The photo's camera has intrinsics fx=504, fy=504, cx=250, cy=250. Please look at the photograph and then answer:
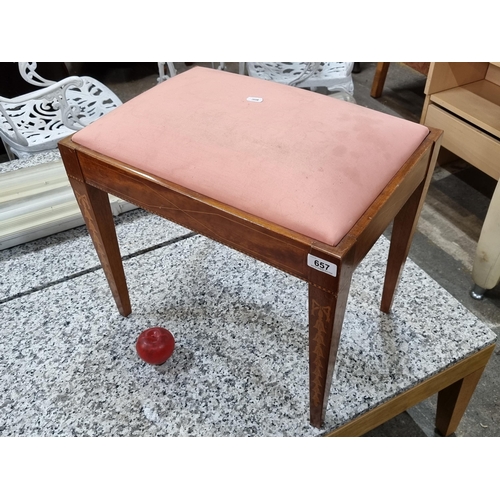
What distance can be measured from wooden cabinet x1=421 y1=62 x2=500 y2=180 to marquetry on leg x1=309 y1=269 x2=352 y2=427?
100cm

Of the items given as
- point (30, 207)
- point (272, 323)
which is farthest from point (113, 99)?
point (272, 323)

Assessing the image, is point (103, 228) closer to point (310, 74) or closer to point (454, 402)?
point (454, 402)

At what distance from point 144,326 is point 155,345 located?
0.12 metres

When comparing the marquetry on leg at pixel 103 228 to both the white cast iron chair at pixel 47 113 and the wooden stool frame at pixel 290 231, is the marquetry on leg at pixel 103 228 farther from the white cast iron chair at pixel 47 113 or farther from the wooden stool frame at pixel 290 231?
the white cast iron chair at pixel 47 113

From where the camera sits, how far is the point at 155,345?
884mm

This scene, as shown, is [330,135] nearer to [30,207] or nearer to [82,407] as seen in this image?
[82,407]

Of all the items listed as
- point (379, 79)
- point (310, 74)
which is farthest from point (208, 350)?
point (379, 79)

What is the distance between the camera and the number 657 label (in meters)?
0.57

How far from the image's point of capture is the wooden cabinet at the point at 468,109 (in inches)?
56.9

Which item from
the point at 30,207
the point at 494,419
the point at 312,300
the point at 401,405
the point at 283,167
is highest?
the point at 283,167

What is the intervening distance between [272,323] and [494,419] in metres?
0.56

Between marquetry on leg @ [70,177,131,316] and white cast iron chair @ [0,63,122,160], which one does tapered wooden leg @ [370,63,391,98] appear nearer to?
white cast iron chair @ [0,63,122,160]

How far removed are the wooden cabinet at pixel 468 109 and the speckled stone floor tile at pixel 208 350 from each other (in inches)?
22.8

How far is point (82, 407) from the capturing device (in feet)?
2.84
